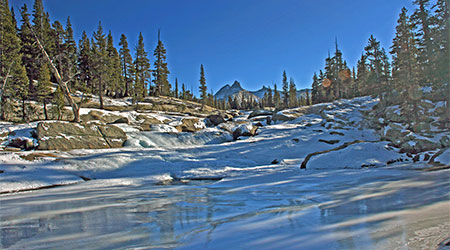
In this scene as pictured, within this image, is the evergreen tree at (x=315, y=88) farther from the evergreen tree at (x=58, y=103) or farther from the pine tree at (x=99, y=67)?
the evergreen tree at (x=58, y=103)

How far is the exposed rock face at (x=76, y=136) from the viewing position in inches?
554

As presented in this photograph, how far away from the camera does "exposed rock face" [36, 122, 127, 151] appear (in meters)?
14.1

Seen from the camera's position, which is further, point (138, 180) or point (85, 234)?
point (138, 180)

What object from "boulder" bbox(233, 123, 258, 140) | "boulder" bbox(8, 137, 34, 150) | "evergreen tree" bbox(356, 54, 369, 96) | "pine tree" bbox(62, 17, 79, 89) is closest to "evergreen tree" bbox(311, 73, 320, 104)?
"evergreen tree" bbox(356, 54, 369, 96)

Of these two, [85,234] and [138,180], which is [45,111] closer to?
[138,180]

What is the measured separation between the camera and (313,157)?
1129cm

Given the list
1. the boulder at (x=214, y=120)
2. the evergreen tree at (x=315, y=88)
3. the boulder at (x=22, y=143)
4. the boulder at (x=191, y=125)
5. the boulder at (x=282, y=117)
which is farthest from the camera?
the evergreen tree at (x=315, y=88)

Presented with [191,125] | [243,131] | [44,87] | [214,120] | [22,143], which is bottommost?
[22,143]

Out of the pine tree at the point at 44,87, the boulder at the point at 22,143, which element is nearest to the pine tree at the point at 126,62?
the pine tree at the point at 44,87

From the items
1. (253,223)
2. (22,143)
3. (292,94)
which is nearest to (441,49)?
(253,223)

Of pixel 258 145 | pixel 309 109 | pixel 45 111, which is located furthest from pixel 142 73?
pixel 258 145

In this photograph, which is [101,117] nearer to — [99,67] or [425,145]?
[99,67]

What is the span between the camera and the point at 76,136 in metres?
15.2

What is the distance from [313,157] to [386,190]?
653cm
